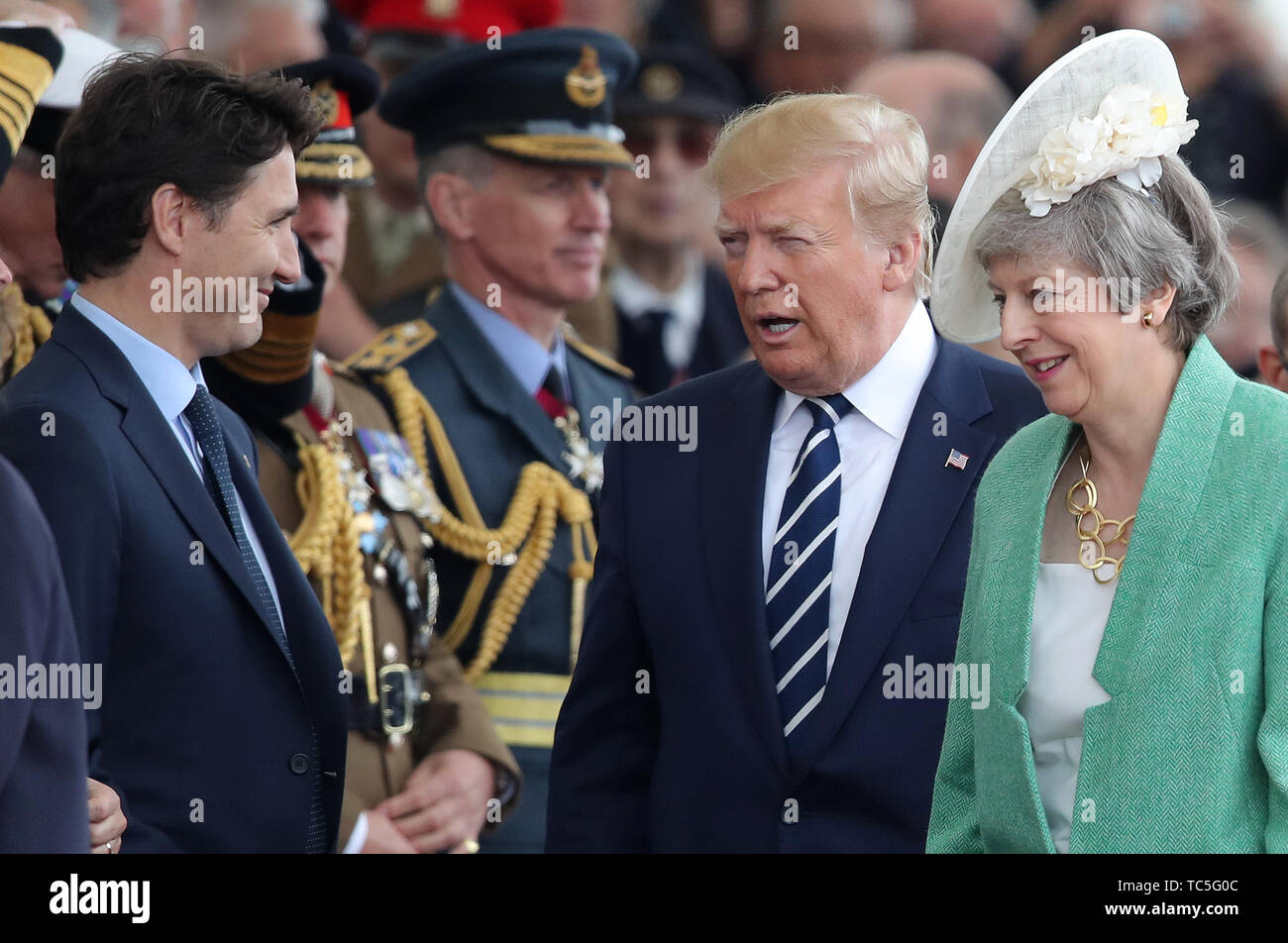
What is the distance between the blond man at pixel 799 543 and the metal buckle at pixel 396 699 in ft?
2.17

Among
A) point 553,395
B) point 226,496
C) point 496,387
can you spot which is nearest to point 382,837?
point 226,496

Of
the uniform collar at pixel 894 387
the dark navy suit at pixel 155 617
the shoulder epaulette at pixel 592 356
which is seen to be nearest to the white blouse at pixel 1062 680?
the uniform collar at pixel 894 387

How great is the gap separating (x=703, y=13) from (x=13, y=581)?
497 centimetres

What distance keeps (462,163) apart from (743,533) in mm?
1935

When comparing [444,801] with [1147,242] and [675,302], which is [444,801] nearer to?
[1147,242]

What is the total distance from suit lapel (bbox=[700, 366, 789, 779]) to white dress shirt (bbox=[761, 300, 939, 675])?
3 cm

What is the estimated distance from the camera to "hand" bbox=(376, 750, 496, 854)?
3.64 metres

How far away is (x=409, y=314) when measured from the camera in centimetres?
536

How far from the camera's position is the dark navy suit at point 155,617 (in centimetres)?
255

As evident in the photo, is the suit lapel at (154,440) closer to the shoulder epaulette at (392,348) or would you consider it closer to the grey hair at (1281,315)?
the shoulder epaulette at (392,348)

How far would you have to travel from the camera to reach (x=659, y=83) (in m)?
6.12

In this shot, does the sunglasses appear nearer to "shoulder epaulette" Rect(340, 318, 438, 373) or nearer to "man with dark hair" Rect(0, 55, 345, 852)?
"shoulder epaulette" Rect(340, 318, 438, 373)

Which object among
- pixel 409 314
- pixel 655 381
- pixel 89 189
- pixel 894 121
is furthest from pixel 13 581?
pixel 655 381

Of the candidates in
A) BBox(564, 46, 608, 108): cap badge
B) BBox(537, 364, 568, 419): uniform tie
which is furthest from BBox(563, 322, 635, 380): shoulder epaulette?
BBox(564, 46, 608, 108): cap badge
